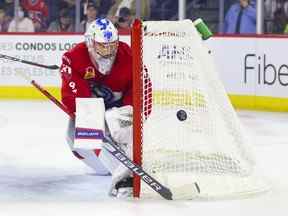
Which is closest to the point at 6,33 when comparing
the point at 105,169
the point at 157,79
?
the point at 105,169

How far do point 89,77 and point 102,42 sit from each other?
24cm

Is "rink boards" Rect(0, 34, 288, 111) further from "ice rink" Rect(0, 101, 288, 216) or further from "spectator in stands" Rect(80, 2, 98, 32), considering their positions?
"ice rink" Rect(0, 101, 288, 216)

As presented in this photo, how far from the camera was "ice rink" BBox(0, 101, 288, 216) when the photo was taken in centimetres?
384

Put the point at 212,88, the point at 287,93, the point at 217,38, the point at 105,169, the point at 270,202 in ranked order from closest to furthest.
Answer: the point at 270,202
the point at 212,88
the point at 105,169
the point at 287,93
the point at 217,38

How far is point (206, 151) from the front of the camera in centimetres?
417

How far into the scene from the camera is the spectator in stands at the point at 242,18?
29.0 feet

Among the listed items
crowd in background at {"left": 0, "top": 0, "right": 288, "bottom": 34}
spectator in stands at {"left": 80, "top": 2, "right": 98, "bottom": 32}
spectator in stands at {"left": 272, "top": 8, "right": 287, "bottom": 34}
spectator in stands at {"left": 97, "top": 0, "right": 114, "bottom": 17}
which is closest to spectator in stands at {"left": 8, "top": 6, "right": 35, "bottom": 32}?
crowd in background at {"left": 0, "top": 0, "right": 288, "bottom": 34}

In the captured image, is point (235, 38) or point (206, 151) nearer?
point (206, 151)

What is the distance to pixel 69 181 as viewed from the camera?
4.61m

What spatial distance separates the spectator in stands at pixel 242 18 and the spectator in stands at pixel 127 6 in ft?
A: 3.01

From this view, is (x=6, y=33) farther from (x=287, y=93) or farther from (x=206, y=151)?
(x=206, y=151)

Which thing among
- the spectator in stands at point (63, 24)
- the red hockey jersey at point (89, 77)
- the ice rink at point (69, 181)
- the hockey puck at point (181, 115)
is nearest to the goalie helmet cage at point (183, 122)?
the hockey puck at point (181, 115)

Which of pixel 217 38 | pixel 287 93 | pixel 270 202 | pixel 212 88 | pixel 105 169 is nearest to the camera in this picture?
pixel 270 202

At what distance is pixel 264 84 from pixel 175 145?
170 inches
